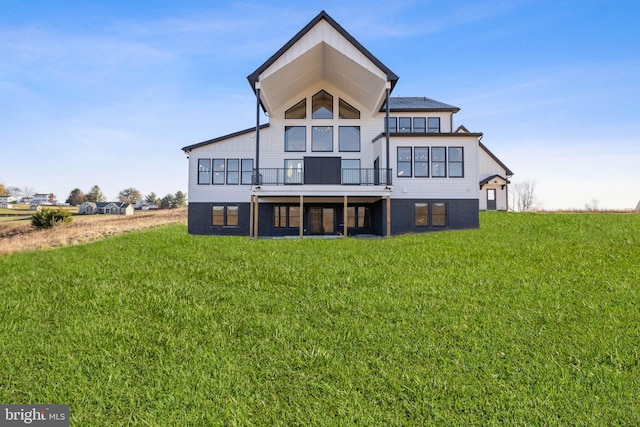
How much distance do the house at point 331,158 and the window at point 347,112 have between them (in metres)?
0.06

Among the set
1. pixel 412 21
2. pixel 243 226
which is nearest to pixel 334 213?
pixel 243 226

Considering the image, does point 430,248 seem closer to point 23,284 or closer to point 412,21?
point 412,21

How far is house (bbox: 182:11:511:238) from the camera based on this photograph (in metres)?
Answer: 17.1

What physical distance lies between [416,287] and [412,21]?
13.2 meters

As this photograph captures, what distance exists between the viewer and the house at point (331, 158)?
1712cm

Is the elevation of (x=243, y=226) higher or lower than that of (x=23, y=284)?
higher

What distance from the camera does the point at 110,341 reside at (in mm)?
5797

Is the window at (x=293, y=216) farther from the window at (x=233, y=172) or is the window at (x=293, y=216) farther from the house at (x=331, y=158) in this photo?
the window at (x=233, y=172)

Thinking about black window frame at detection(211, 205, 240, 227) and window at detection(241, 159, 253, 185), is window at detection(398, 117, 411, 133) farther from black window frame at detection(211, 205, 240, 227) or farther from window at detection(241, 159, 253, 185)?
black window frame at detection(211, 205, 240, 227)

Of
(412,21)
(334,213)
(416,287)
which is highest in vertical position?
(412,21)

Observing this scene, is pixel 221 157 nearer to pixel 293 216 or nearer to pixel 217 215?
pixel 217 215

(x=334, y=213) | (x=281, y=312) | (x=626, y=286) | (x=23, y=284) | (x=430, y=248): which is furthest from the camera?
(x=334, y=213)

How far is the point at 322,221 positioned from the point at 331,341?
47.8ft

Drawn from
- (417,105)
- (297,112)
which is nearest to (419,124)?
(417,105)
